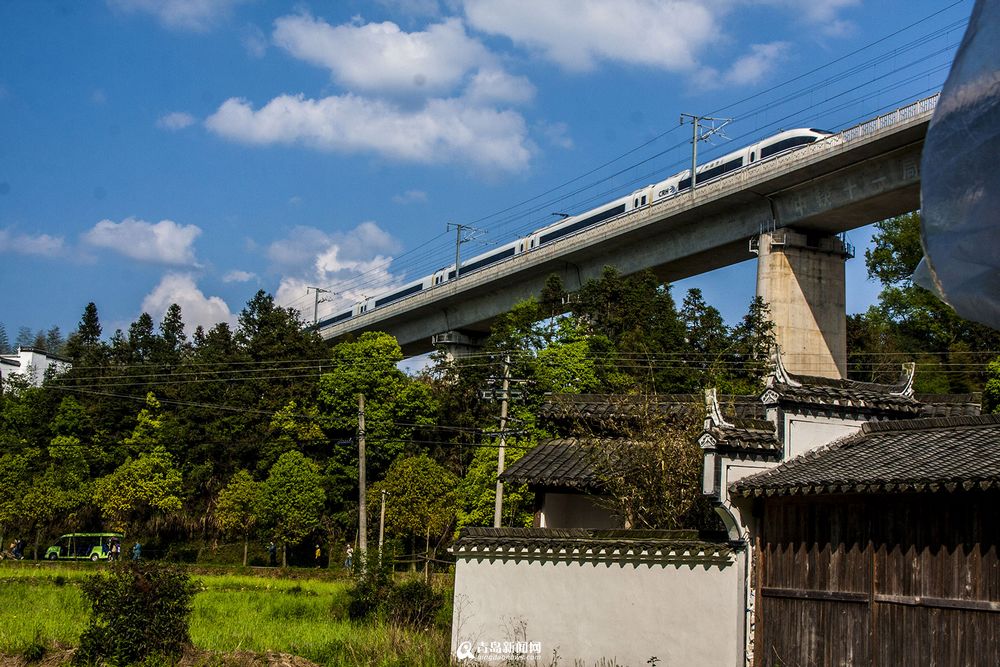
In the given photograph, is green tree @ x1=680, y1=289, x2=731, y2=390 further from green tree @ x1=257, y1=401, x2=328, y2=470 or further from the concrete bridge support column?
green tree @ x1=257, y1=401, x2=328, y2=470

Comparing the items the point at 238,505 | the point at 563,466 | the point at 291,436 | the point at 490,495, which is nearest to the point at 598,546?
the point at 563,466

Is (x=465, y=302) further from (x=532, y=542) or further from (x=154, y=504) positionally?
(x=532, y=542)

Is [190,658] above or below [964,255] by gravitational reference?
below

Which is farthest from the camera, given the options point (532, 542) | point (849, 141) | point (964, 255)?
point (849, 141)

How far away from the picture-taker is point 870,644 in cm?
1298

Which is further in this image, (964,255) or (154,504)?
(154,504)

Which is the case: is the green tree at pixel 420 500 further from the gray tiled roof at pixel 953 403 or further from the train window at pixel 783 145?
the gray tiled roof at pixel 953 403

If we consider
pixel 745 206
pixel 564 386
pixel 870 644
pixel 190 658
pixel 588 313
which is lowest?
pixel 190 658

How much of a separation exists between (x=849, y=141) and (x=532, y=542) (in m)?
22.1

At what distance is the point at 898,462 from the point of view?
13461 mm

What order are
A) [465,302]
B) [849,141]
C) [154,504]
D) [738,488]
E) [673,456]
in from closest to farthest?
[738,488], [673,456], [849,141], [154,504], [465,302]

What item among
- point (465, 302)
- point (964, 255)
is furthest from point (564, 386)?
point (964, 255)

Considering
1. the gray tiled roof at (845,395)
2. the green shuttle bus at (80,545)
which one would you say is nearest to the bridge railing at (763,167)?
the gray tiled roof at (845,395)

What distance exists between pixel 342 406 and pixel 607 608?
1368 inches
